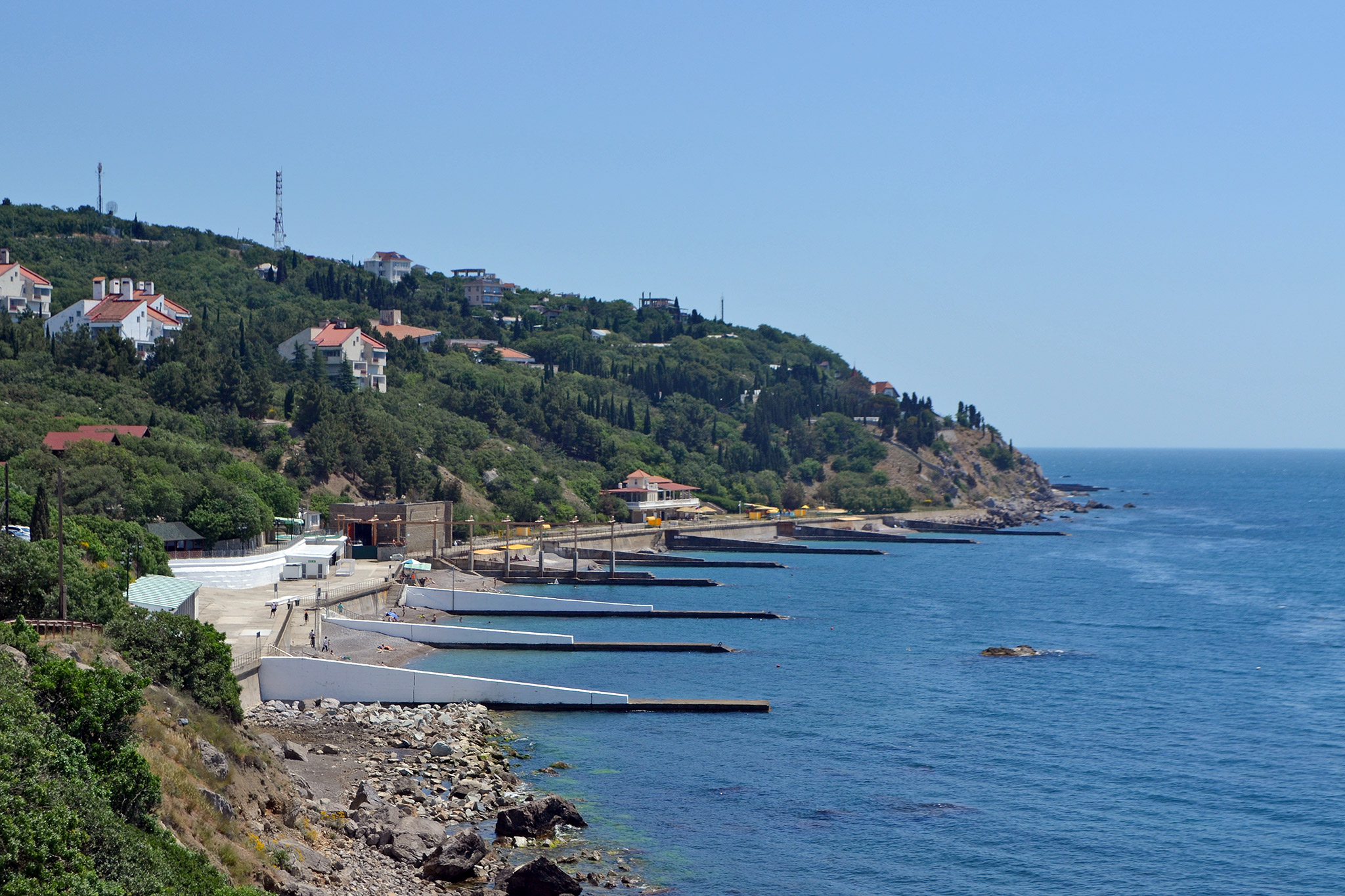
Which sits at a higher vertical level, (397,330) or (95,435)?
(397,330)

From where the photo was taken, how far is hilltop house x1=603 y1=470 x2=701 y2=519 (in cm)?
10856

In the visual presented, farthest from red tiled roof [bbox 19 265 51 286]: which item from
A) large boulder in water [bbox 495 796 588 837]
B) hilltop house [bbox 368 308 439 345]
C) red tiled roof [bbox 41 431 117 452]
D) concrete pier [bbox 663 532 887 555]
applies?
large boulder in water [bbox 495 796 588 837]

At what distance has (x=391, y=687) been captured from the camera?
42469 millimetres

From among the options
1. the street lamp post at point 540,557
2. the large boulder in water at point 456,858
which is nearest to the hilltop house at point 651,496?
the street lamp post at point 540,557

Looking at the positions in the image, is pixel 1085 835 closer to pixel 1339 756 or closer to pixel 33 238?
pixel 1339 756

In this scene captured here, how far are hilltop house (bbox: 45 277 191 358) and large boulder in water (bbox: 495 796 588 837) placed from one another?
70531 mm

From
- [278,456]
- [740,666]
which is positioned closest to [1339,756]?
[740,666]

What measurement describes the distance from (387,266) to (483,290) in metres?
14.7

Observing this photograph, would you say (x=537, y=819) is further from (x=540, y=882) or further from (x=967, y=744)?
(x=967, y=744)

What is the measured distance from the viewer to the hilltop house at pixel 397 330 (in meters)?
131

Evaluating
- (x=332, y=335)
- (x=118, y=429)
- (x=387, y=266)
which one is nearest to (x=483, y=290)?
(x=387, y=266)

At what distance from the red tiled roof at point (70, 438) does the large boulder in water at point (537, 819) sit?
41.5 meters

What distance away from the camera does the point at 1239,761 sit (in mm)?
38375

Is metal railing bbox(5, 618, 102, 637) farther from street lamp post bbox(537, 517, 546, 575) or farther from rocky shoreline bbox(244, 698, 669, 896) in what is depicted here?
street lamp post bbox(537, 517, 546, 575)
